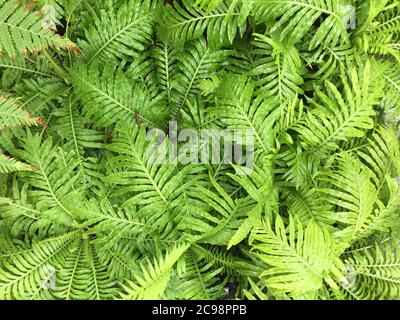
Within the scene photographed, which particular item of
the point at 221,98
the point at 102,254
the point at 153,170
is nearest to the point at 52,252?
the point at 102,254

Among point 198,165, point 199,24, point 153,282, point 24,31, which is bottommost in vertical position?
point 153,282

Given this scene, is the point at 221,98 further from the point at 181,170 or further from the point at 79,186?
the point at 79,186

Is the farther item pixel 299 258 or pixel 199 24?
pixel 199 24

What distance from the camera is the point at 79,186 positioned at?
1.81 meters

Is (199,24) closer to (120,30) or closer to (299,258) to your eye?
(120,30)

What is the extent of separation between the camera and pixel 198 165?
1.81 meters

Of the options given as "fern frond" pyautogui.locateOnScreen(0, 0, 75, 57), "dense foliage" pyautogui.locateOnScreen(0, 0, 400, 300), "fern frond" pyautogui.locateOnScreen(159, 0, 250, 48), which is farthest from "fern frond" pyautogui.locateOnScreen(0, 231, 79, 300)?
"fern frond" pyautogui.locateOnScreen(159, 0, 250, 48)

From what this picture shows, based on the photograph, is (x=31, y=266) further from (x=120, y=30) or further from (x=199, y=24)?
(x=199, y=24)

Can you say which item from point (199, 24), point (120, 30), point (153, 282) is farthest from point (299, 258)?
point (120, 30)

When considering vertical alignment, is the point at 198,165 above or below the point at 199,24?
below

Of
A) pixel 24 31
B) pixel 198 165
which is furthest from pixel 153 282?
pixel 24 31

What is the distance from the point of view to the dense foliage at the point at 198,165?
1.66 metres

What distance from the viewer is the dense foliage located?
166 cm

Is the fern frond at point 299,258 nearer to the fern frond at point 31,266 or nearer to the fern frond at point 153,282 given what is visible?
the fern frond at point 153,282
